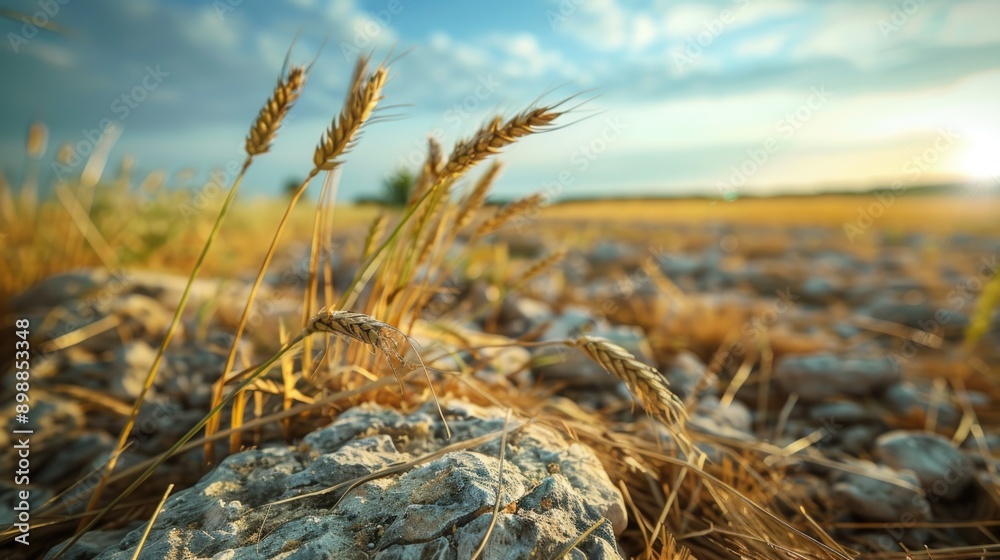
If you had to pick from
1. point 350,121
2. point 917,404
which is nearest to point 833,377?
point 917,404

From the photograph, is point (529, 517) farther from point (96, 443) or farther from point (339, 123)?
point (96, 443)

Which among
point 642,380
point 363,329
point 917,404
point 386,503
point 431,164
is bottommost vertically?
point 917,404

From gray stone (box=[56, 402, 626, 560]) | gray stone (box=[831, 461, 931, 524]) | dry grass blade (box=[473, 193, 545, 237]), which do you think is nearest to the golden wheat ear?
gray stone (box=[56, 402, 626, 560])

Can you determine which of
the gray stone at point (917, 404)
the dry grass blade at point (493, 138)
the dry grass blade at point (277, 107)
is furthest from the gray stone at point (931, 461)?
the dry grass blade at point (277, 107)

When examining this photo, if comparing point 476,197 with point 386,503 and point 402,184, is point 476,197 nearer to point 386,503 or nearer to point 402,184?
point 386,503

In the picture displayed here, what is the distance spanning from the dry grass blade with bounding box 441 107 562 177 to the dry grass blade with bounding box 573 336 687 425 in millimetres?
401

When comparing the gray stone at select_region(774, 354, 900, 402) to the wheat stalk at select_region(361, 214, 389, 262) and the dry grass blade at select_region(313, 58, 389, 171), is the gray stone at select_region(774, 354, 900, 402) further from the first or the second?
the dry grass blade at select_region(313, 58, 389, 171)

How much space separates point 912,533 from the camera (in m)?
1.51

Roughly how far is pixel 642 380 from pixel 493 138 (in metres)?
0.50

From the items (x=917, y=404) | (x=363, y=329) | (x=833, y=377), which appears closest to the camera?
(x=363, y=329)

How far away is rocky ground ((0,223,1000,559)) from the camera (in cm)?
91

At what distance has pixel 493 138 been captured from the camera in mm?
956

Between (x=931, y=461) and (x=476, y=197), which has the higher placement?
(x=476, y=197)

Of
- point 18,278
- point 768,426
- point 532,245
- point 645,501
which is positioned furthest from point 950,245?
point 18,278
